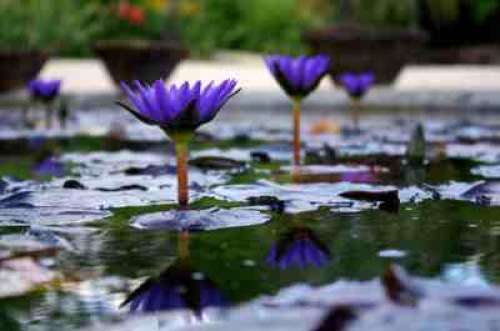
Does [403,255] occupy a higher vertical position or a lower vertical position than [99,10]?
lower

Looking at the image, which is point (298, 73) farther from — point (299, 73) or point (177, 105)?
point (177, 105)

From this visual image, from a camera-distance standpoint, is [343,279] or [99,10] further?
[99,10]

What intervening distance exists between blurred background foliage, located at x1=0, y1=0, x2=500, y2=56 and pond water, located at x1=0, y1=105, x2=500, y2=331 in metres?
5.51

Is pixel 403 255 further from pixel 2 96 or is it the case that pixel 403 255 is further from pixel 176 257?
pixel 2 96

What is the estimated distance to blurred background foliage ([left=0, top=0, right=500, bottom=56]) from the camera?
978 cm

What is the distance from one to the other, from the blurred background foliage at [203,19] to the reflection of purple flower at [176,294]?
6794 mm

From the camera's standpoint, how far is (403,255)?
1.34 metres

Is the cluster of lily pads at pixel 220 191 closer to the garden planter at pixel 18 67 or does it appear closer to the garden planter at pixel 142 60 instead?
the garden planter at pixel 18 67

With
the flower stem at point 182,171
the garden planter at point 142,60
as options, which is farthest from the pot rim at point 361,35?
the flower stem at point 182,171

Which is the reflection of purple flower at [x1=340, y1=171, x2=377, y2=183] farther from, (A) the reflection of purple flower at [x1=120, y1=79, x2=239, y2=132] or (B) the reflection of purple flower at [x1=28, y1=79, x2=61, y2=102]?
(B) the reflection of purple flower at [x1=28, y1=79, x2=61, y2=102]

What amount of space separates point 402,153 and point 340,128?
121 cm

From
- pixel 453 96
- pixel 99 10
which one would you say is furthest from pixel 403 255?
pixel 99 10

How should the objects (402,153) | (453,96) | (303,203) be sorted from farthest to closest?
(453,96) < (402,153) < (303,203)

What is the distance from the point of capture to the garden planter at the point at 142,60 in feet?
20.5
